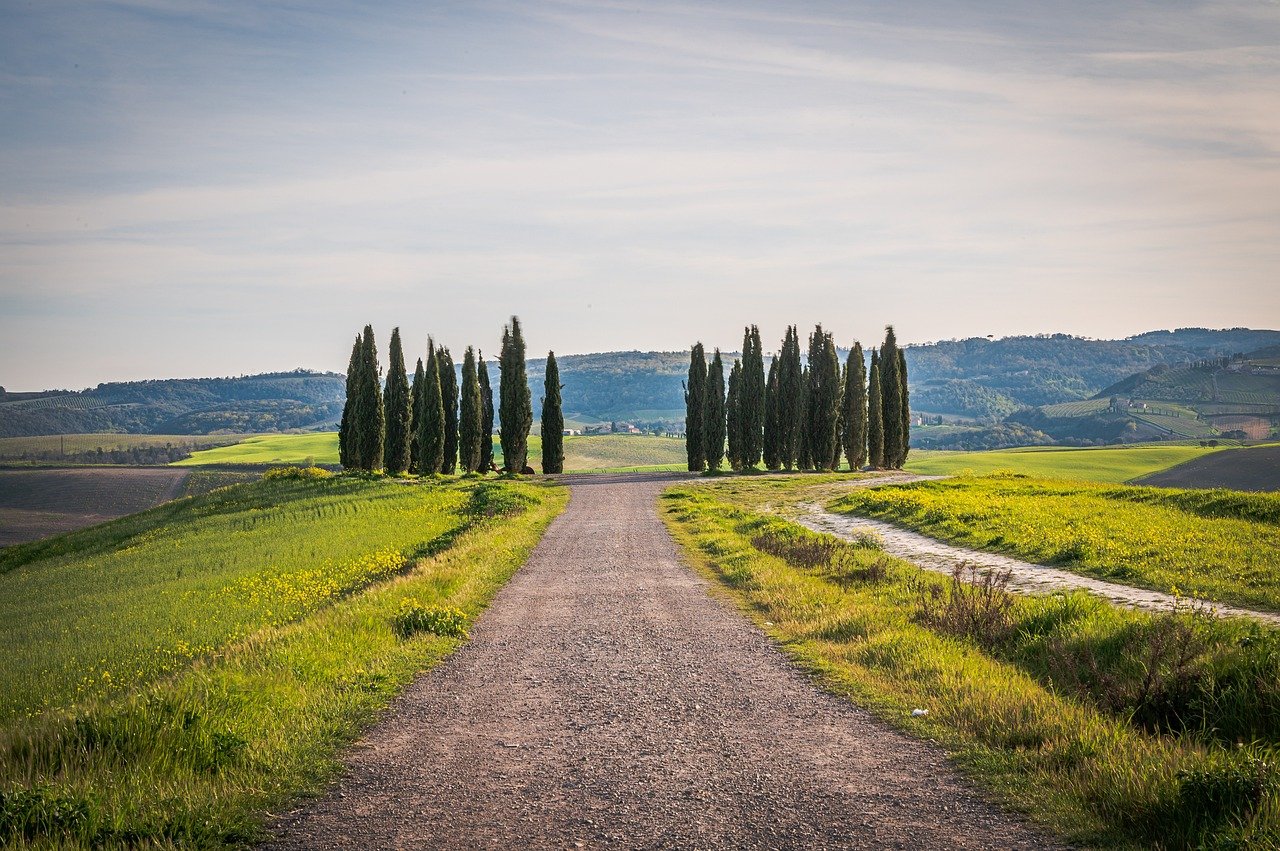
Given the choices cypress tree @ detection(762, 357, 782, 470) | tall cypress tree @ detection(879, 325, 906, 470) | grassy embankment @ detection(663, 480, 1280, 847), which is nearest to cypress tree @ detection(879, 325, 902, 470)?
tall cypress tree @ detection(879, 325, 906, 470)

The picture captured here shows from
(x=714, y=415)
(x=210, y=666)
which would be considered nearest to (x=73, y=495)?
(x=714, y=415)

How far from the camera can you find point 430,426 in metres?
67.1

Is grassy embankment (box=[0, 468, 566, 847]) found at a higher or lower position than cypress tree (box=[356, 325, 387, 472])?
lower

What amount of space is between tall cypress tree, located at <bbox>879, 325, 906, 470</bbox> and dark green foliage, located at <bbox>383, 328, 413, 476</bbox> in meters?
38.9

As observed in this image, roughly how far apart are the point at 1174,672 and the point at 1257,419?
204 m

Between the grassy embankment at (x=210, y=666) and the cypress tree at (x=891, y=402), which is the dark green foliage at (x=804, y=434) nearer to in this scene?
the cypress tree at (x=891, y=402)

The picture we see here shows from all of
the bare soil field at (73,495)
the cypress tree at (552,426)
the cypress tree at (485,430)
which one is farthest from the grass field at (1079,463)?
the bare soil field at (73,495)

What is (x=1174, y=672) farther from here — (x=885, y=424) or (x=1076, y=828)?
(x=885, y=424)

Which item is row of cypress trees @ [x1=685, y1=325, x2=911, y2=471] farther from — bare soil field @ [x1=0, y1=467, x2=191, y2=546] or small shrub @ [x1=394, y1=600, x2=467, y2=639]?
small shrub @ [x1=394, y1=600, x2=467, y2=639]

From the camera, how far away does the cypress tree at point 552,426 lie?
71438 millimetres

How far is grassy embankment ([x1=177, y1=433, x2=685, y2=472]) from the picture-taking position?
13162cm

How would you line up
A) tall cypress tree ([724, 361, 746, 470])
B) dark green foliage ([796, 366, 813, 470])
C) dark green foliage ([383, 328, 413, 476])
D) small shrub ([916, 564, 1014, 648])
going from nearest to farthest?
small shrub ([916, 564, 1014, 648])
dark green foliage ([383, 328, 413, 476])
dark green foliage ([796, 366, 813, 470])
tall cypress tree ([724, 361, 746, 470])

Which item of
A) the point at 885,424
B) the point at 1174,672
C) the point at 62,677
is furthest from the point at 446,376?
the point at 1174,672

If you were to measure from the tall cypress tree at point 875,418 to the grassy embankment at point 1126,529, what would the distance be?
3261 centimetres
